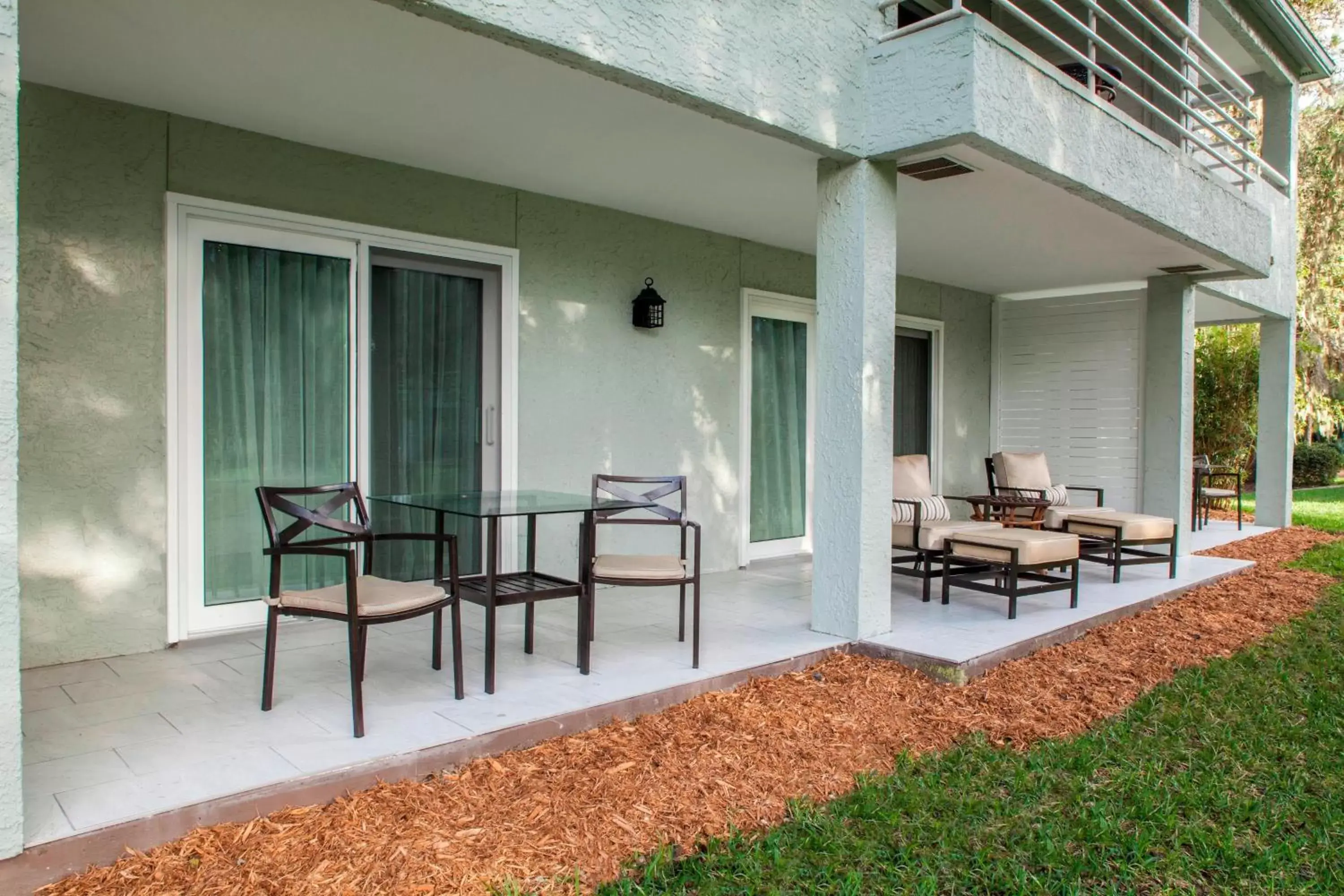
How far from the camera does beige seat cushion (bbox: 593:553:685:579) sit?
157 inches

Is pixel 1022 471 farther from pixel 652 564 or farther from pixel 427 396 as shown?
pixel 427 396

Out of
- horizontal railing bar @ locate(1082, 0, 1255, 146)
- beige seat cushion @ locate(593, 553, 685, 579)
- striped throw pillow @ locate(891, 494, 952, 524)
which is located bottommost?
beige seat cushion @ locate(593, 553, 685, 579)

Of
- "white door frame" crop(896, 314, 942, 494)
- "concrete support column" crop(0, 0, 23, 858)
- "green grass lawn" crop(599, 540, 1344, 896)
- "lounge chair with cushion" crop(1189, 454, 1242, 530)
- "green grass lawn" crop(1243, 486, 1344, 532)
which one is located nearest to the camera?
"concrete support column" crop(0, 0, 23, 858)

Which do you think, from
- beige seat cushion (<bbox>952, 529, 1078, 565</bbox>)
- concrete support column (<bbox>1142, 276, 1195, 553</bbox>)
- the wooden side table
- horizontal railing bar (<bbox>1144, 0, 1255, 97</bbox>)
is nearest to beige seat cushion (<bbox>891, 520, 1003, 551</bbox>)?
beige seat cushion (<bbox>952, 529, 1078, 565</bbox>)

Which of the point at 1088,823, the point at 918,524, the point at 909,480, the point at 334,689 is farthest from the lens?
the point at 909,480

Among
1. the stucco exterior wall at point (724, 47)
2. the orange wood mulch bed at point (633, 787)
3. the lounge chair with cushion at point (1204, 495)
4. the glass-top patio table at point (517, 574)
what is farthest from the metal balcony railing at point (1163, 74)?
the glass-top patio table at point (517, 574)

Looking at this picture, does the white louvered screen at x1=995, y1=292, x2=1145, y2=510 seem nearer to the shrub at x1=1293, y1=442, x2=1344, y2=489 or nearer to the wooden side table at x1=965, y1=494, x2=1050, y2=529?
the wooden side table at x1=965, y1=494, x2=1050, y2=529

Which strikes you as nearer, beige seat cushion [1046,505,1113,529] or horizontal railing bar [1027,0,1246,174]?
horizontal railing bar [1027,0,1246,174]

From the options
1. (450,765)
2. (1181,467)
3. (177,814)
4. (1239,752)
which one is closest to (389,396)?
(450,765)

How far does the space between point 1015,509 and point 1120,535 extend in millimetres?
1183

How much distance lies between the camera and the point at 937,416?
9.14 metres

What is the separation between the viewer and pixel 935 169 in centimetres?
480

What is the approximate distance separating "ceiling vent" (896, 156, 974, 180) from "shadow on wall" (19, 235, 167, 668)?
3762 mm

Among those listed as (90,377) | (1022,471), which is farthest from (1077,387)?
(90,377)
